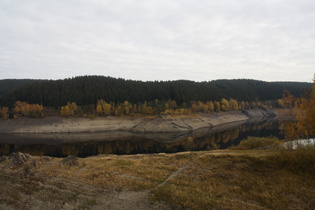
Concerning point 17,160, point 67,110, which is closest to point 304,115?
point 17,160

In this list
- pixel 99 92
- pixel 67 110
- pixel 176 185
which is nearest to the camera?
pixel 176 185

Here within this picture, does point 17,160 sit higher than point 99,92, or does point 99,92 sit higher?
point 99,92

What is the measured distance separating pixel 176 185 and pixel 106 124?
79899mm

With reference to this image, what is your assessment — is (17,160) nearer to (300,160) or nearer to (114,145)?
(300,160)

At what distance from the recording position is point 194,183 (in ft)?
52.0

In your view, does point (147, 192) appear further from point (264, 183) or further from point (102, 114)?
point (102, 114)

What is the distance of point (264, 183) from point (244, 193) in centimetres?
245

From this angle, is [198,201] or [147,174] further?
[147,174]

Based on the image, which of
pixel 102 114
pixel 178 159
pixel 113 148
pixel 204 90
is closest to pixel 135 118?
pixel 102 114

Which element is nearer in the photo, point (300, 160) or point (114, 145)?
point (300, 160)

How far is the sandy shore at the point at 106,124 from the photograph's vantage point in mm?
86625

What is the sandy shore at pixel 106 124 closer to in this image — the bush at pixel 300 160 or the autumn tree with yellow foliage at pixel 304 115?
the autumn tree with yellow foliage at pixel 304 115

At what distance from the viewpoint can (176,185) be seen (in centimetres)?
1569

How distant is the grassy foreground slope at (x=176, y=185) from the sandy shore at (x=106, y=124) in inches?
2616
